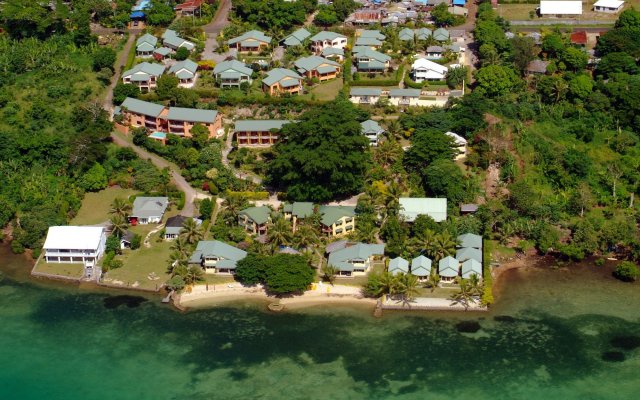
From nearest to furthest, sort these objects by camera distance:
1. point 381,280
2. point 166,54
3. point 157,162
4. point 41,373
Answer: point 41,373 < point 381,280 < point 157,162 < point 166,54

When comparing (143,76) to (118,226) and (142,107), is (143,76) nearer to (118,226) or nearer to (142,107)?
(142,107)

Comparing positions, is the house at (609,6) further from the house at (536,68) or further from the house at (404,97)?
the house at (404,97)

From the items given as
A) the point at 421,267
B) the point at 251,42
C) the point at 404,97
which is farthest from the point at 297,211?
the point at 251,42

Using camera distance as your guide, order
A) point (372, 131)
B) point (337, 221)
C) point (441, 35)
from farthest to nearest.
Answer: point (441, 35) < point (372, 131) < point (337, 221)

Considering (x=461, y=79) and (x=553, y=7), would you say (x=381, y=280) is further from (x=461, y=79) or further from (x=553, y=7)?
(x=553, y=7)

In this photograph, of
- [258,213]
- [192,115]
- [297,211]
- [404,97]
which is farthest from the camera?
[404,97]

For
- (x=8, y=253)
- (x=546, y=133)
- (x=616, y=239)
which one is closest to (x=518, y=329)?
(x=616, y=239)

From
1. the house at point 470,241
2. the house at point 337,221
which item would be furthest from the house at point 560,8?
the house at point 337,221
